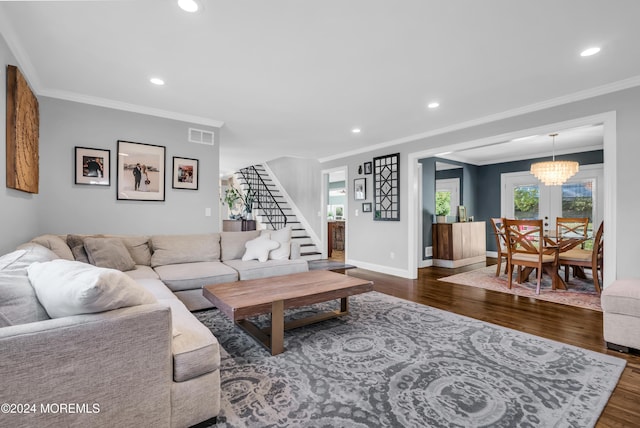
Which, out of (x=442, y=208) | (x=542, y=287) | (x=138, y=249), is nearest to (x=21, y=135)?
(x=138, y=249)

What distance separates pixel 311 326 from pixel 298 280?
453mm

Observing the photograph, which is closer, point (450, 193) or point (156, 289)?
point (156, 289)

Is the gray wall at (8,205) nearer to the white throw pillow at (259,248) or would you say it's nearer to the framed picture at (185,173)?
the framed picture at (185,173)

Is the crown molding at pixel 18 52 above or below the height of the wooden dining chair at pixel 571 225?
above

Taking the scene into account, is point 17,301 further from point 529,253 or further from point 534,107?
point 529,253

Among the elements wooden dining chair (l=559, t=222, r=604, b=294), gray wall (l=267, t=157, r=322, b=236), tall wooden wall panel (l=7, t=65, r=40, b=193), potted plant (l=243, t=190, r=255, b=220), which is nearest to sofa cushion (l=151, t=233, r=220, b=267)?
tall wooden wall panel (l=7, t=65, r=40, b=193)

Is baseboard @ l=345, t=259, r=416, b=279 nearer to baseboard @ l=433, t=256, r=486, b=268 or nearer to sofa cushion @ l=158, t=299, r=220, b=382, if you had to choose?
baseboard @ l=433, t=256, r=486, b=268

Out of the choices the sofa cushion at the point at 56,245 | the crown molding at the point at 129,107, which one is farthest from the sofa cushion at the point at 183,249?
the crown molding at the point at 129,107

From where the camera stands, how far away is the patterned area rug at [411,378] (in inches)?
61.9

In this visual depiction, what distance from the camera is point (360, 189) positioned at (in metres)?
5.96

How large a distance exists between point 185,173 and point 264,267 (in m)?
1.83

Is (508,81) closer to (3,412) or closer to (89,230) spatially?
(3,412)

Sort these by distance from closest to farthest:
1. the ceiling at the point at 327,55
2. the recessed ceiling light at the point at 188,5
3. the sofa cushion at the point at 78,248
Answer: the recessed ceiling light at the point at 188,5 < the ceiling at the point at 327,55 < the sofa cushion at the point at 78,248

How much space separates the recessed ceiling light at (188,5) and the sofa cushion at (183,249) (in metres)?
2.60
